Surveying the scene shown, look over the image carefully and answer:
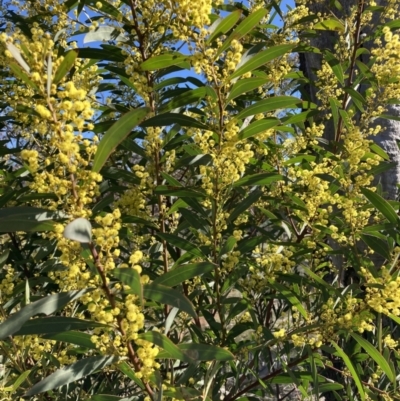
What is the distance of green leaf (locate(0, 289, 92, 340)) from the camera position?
1.22 metres

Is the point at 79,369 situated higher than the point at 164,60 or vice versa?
the point at 164,60

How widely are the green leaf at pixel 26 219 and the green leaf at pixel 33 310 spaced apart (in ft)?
0.64

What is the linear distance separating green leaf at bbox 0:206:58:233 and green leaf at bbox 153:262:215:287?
380 millimetres

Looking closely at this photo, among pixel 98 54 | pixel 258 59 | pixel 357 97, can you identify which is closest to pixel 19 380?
pixel 98 54

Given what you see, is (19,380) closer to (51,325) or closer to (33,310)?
(51,325)

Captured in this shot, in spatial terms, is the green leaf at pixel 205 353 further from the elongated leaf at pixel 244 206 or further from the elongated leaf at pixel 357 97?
the elongated leaf at pixel 357 97

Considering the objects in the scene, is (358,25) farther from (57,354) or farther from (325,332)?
(57,354)

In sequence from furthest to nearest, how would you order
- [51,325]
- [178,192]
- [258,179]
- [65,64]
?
[258,179]
[178,192]
[51,325]
[65,64]

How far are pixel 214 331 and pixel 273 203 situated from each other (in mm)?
693

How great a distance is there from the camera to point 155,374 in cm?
149

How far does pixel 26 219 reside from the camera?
128cm

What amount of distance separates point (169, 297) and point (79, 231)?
372 millimetres

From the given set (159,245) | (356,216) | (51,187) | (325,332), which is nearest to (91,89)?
(159,245)

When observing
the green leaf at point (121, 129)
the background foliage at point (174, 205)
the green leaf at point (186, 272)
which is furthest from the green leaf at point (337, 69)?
the green leaf at point (121, 129)
